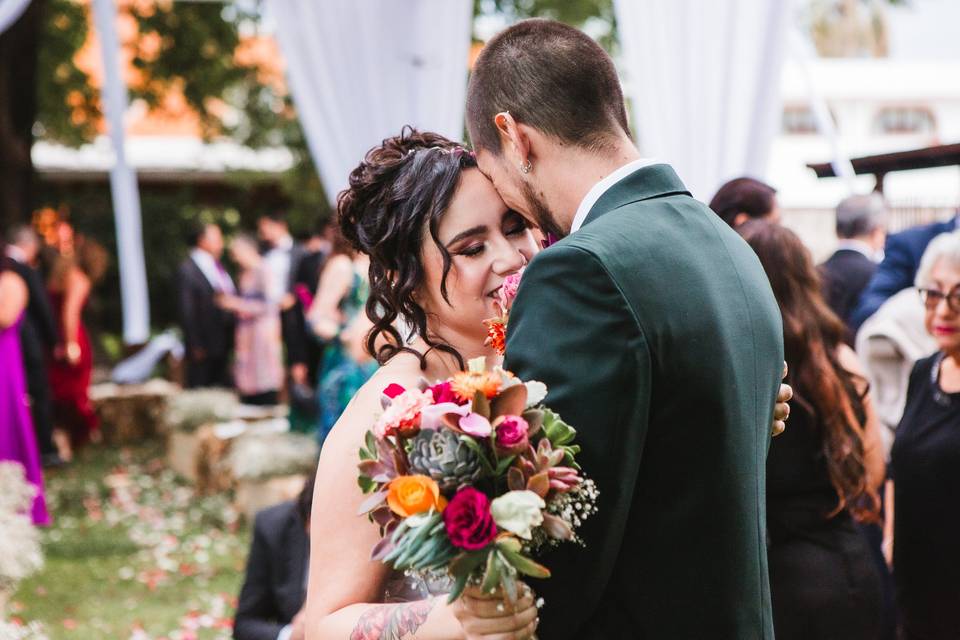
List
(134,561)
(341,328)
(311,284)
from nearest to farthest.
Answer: (341,328), (134,561), (311,284)

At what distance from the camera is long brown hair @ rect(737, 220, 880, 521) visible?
10.6 feet

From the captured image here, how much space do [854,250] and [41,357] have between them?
6.56 metres

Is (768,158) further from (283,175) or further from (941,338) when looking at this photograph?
(283,175)

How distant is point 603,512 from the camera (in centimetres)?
162

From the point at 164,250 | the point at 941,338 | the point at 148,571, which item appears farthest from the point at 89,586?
the point at 164,250

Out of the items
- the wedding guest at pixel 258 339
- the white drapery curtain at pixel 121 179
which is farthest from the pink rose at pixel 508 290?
the wedding guest at pixel 258 339

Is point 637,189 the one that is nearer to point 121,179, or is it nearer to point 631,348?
point 631,348

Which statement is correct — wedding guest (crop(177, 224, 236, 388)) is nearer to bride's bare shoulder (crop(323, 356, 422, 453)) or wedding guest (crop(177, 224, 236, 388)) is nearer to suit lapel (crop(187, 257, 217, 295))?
suit lapel (crop(187, 257, 217, 295))

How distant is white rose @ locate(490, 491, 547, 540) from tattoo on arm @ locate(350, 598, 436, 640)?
332mm

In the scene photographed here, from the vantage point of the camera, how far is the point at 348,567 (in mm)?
1897

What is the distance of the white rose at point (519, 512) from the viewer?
4.82 feet

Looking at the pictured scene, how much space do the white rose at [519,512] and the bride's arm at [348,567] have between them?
0.99 feet

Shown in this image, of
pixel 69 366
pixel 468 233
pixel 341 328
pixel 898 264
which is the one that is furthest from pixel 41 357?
pixel 468 233

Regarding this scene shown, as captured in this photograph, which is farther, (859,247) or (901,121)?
(901,121)
